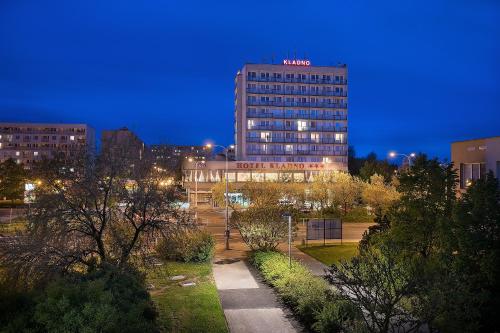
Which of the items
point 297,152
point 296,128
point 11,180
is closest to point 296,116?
point 296,128

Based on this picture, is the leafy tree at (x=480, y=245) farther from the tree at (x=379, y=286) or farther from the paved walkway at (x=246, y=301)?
the paved walkway at (x=246, y=301)

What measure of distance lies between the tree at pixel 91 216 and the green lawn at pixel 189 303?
2.02 m

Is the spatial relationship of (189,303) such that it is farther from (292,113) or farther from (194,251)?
(292,113)

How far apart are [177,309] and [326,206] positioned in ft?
162

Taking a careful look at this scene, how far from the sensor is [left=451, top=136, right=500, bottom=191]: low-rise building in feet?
93.6

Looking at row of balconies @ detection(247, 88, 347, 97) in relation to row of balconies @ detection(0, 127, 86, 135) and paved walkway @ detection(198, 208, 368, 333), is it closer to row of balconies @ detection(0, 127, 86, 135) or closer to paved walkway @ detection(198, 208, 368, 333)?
row of balconies @ detection(0, 127, 86, 135)

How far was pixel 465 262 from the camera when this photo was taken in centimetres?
1633

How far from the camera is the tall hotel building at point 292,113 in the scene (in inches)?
4500

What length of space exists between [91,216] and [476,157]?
78.9 ft

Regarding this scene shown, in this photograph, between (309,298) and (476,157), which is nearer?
(309,298)

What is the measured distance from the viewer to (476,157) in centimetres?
3036

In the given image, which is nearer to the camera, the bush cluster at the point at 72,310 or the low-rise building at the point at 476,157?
the bush cluster at the point at 72,310

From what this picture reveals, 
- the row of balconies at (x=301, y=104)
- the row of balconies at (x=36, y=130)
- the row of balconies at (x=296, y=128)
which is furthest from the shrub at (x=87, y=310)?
the row of balconies at (x=36, y=130)

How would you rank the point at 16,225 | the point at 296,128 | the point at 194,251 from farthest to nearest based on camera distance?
the point at 296,128
the point at 194,251
the point at 16,225
